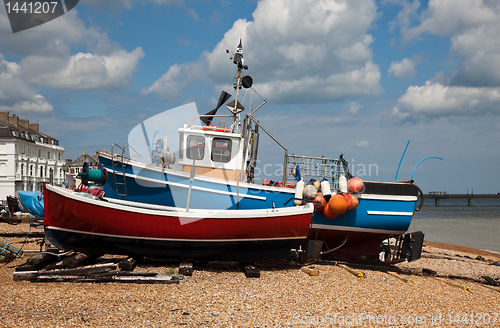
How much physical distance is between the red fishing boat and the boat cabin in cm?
273

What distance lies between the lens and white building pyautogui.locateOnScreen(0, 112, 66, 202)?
4244 centimetres

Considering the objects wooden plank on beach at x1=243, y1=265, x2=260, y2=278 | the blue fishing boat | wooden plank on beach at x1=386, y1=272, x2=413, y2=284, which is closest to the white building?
the blue fishing boat

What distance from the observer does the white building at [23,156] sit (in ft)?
139

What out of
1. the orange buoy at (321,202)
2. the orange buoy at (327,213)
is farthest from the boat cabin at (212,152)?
the orange buoy at (327,213)

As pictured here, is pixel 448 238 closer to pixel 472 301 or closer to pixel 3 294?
pixel 472 301

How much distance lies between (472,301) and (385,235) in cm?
339

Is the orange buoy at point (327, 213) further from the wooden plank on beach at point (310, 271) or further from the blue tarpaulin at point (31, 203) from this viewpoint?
the blue tarpaulin at point (31, 203)

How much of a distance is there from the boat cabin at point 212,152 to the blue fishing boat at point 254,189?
0.03 metres

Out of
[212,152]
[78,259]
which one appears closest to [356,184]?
[212,152]

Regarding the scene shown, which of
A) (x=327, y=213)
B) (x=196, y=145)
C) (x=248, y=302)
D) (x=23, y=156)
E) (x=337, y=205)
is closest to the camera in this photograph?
(x=248, y=302)

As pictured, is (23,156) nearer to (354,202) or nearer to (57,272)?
(57,272)

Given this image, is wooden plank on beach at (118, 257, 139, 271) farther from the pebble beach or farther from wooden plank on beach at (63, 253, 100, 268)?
wooden plank on beach at (63, 253, 100, 268)

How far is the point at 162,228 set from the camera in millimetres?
8133

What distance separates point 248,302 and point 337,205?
4.28m
